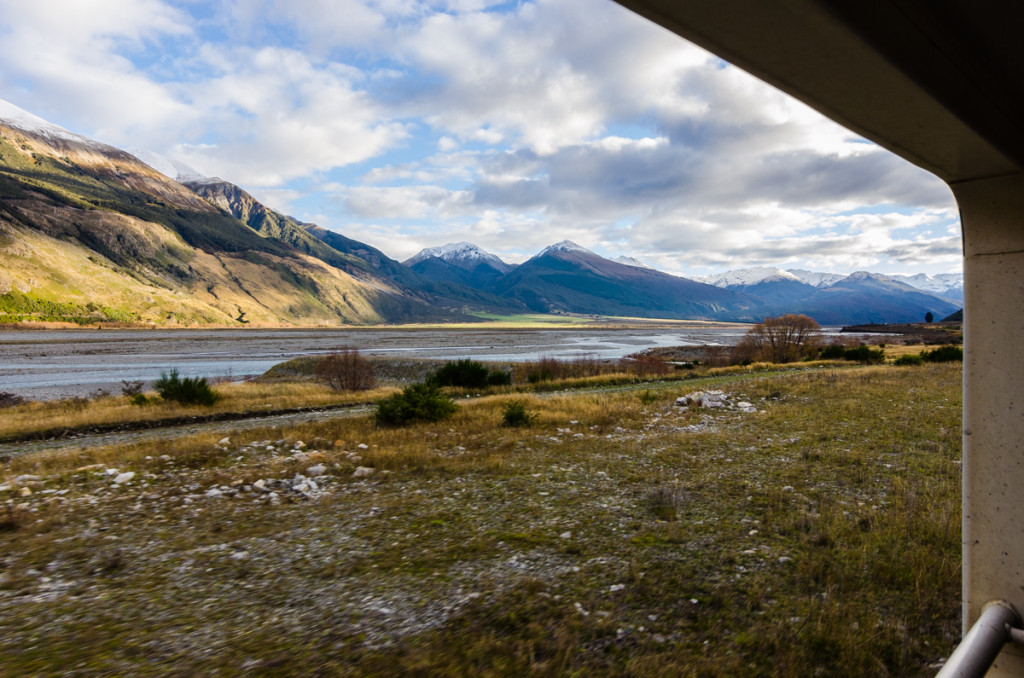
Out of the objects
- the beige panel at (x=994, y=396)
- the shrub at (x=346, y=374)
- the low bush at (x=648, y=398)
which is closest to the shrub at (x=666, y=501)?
the beige panel at (x=994, y=396)

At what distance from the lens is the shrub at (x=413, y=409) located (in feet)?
45.6

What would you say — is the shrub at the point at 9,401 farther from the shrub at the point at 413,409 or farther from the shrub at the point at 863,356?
the shrub at the point at 863,356

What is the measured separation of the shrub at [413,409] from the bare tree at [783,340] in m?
39.5

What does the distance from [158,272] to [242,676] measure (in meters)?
236

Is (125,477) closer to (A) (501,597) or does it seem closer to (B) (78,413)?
(A) (501,597)

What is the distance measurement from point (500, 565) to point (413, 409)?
31.1 ft

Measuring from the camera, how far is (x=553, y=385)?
28.7 metres

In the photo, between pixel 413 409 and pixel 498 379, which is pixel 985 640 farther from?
pixel 498 379

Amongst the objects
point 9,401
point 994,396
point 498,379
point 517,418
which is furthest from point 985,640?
point 9,401

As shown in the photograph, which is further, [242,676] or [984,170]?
[242,676]

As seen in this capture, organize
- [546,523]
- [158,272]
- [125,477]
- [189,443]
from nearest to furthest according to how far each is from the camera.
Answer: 1. [546,523]
2. [125,477]
3. [189,443]
4. [158,272]

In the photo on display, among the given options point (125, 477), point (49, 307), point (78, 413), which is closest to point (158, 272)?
point (49, 307)

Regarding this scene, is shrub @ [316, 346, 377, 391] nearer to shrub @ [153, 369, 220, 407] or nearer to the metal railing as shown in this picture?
shrub @ [153, 369, 220, 407]

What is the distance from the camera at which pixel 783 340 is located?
44156 millimetres
